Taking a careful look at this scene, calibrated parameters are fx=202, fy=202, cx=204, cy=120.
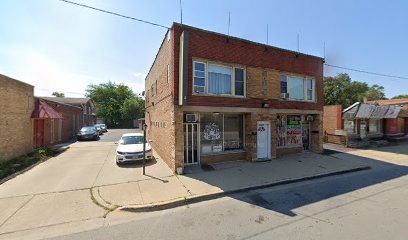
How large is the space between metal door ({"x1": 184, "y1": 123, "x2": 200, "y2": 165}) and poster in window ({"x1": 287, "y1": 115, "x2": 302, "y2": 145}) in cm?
634

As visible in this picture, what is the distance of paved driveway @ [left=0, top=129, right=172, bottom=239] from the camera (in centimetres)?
492

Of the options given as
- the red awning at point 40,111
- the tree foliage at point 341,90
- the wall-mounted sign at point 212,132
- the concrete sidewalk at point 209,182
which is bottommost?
the concrete sidewalk at point 209,182

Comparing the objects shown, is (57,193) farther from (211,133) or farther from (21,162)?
(211,133)

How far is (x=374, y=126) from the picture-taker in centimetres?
2056

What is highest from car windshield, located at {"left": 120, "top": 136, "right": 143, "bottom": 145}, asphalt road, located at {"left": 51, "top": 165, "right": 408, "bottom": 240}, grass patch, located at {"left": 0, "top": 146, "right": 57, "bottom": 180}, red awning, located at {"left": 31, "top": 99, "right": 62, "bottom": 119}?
red awning, located at {"left": 31, "top": 99, "right": 62, "bottom": 119}

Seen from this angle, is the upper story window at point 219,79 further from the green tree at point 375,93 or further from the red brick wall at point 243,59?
the green tree at point 375,93

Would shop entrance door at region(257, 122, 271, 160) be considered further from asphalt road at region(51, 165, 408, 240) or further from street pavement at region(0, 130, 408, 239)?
asphalt road at region(51, 165, 408, 240)

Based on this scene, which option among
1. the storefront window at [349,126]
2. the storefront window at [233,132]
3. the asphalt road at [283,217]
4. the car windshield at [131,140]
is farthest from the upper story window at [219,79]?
the storefront window at [349,126]

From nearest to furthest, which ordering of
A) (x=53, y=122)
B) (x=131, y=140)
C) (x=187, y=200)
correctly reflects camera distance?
(x=187, y=200), (x=131, y=140), (x=53, y=122)

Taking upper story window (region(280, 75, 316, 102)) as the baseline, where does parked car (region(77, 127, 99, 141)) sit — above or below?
below

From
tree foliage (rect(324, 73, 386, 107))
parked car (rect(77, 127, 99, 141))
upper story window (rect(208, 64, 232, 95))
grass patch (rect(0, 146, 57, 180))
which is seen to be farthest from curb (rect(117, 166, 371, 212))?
tree foliage (rect(324, 73, 386, 107))

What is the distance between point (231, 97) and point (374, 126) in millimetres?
19185

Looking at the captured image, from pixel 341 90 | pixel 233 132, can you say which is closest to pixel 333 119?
pixel 233 132

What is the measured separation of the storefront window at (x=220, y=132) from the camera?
10227 millimetres
